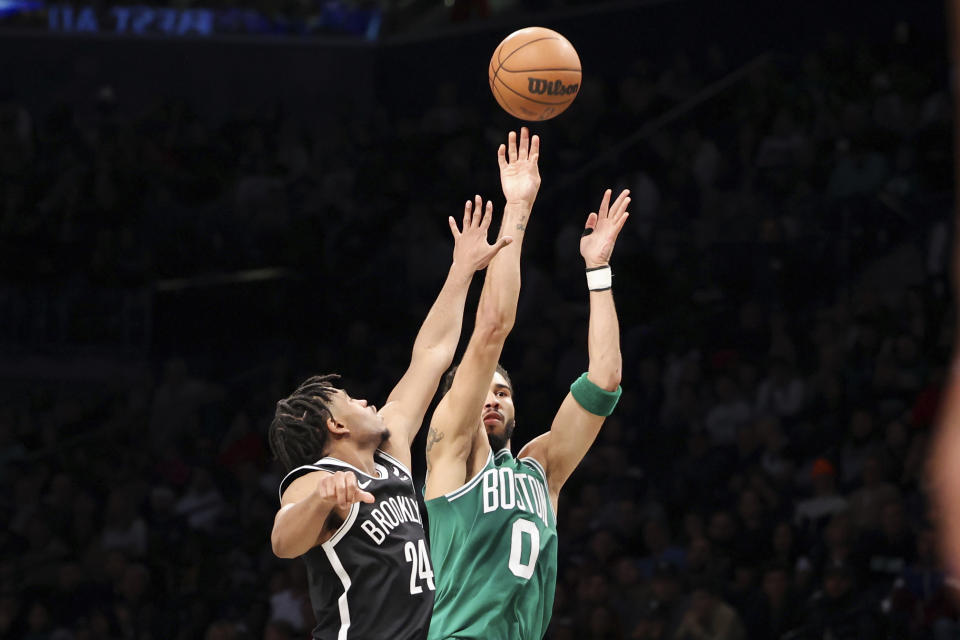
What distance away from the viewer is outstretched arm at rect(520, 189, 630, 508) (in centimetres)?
516

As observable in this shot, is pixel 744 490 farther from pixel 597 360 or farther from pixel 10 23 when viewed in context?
pixel 10 23

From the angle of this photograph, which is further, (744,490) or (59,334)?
(59,334)

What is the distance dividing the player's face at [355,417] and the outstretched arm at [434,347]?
197 mm

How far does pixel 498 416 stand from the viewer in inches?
203

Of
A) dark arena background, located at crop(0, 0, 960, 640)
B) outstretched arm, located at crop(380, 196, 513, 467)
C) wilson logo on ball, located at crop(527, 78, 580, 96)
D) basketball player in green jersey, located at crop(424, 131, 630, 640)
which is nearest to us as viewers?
outstretched arm, located at crop(380, 196, 513, 467)

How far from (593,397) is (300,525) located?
169 centimetres

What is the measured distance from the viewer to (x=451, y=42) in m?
17.0

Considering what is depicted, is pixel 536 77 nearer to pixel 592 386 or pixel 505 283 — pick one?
pixel 505 283

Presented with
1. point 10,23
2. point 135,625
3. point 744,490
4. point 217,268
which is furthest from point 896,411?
point 10,23

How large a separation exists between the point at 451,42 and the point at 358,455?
13.3 m

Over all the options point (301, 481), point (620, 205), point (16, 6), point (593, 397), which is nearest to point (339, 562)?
point (301, 481)

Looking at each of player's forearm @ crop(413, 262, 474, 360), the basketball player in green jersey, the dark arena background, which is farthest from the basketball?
the dark arena background

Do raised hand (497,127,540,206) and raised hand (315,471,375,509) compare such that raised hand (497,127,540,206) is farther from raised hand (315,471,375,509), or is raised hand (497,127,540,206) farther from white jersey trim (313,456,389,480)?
raised hand (315,471,375,509)

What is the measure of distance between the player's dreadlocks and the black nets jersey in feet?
0.25
